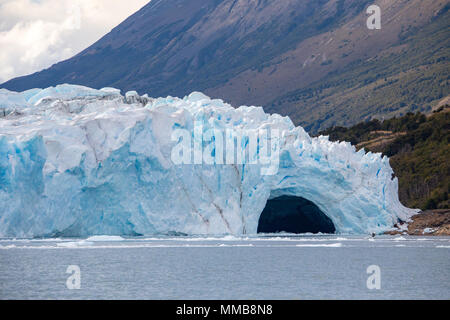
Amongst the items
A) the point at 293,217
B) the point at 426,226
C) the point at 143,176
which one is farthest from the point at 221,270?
the point at 293,217

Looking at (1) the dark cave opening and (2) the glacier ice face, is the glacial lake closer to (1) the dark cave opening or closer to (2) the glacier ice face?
(2) the glacier ice face

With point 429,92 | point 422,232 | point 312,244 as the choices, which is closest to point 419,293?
point 312,244

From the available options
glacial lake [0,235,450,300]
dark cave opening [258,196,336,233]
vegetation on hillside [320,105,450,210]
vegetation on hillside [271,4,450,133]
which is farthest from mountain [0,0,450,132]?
glacial lake [0,235,450,300]

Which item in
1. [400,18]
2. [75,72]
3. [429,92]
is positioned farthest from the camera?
[75,72]

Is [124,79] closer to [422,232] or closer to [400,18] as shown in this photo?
[400,18]

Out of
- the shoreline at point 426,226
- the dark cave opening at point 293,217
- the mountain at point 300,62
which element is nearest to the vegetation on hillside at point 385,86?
the mountain at point 300,62
